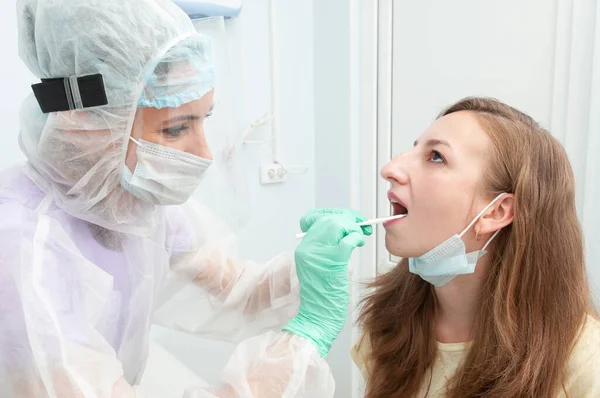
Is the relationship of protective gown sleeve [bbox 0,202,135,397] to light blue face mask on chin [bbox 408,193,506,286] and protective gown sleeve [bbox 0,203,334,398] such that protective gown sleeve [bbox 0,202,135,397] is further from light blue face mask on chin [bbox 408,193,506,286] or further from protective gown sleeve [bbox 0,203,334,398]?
light blue face mask on chin [bbox 408,193,506,286]

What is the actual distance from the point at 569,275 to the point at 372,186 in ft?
3.77

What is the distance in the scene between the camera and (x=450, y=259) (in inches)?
44.6

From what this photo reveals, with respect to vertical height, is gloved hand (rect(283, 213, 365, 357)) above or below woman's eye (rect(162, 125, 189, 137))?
below

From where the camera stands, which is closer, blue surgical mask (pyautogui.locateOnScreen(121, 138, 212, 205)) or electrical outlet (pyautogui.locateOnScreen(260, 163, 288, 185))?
blue surgical mask (pyautogui.locateOnScreen(121, 138, 212, 205))

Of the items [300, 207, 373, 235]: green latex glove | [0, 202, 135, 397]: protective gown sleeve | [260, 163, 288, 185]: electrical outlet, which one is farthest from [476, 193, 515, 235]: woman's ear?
[260, 163, 288, 185]: electrical outlet

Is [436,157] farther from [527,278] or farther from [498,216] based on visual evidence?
[527,278]

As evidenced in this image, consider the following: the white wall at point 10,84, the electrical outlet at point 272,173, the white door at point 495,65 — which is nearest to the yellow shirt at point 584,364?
the white door at point 495,65

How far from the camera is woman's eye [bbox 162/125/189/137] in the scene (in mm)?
1044

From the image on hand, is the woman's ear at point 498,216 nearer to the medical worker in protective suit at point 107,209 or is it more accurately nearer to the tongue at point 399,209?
the tongue at point 399,209

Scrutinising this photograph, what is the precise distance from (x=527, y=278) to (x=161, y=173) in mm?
834

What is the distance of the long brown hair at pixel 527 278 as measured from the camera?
1.10 m

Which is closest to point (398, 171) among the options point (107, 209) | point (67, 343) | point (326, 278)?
point (326, 278)

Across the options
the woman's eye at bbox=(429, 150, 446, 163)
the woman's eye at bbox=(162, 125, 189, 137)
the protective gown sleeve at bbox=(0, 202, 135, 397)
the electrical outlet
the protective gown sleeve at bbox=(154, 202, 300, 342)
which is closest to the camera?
the protective gown sleeve at bbox=(0, 202, 135, 397)

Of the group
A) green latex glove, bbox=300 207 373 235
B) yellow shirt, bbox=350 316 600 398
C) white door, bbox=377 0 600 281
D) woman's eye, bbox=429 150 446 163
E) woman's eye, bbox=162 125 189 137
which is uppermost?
white door, bbox=377 0 600 281
